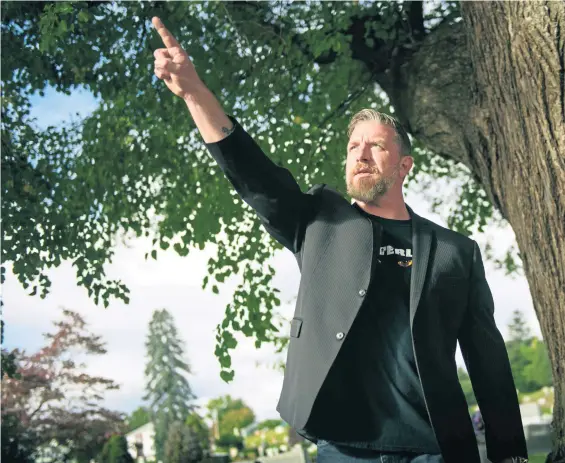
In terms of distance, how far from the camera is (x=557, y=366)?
5.59 m

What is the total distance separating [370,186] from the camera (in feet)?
12.0

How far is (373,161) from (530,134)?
2.62 meters

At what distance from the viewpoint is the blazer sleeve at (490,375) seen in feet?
12.1

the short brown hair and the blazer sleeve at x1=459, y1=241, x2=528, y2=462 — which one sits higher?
the short brown hair

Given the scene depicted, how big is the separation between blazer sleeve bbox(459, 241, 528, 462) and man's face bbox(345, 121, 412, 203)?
0.59m

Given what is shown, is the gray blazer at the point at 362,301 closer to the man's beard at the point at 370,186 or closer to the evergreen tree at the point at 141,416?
Answer: the man's beard at the point at 370,186

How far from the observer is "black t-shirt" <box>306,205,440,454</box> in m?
3.26

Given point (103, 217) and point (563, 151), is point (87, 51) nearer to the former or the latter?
point (103, 217)

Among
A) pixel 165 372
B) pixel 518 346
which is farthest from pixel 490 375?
pixel 518 346

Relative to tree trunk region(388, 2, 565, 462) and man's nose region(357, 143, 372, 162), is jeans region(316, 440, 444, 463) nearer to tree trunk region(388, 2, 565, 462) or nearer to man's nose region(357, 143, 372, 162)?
man's nose region(357, 143, 372, 162)

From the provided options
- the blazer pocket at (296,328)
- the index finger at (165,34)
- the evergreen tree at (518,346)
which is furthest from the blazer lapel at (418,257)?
the evergreen tree at (518,346)

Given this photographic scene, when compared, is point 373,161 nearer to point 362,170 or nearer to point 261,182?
point 362,170

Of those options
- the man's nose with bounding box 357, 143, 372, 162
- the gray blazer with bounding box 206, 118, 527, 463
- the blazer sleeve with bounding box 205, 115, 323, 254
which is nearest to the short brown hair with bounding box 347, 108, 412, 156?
the man's nose with bounding box 357, 143, 372, 162

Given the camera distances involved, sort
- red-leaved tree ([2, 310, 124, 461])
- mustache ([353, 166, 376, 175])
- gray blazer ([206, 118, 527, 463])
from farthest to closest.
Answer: red-leaved tree ([2, 310, 124, 461]) → mustache ([353, 166, 376, 175]) → gray blazer ([206, 118, 527, 463])
